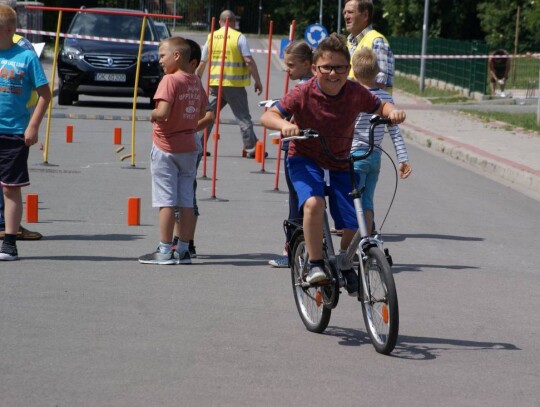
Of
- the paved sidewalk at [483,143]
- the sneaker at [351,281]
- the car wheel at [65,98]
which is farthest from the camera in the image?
the car wheel at [65,98]

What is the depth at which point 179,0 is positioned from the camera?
106 m

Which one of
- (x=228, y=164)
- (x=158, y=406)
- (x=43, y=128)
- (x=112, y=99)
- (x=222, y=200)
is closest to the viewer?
(x=158, y=406)

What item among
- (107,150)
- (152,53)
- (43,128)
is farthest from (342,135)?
(152,53)

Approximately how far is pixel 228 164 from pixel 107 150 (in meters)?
2.25

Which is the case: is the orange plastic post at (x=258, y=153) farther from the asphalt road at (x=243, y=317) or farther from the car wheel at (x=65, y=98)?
the car wheel at (x=65, y=98)

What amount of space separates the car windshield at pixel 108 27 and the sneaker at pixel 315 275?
19.6m

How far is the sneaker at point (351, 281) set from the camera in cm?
677

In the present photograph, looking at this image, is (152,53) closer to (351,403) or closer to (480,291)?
(480,291)

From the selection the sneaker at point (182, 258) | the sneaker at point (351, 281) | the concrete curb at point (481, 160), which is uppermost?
the sneaker at point (351, 281)

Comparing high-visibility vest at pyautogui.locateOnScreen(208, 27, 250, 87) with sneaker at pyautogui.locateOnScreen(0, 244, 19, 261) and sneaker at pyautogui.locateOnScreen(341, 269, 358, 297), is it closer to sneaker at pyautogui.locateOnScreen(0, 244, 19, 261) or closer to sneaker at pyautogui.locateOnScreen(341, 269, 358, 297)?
sneaker at pyautogui.locateOnScreen(0, 244, 19, 261)

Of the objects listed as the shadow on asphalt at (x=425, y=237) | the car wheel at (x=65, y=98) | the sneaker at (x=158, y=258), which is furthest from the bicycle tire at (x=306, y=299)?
the car wheel at (x=65, y=98)

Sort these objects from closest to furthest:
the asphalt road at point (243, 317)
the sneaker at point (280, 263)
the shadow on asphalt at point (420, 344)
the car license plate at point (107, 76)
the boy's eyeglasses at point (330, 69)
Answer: the asphalt road at point (243, 317) < the shadow on asphalt at point (420, 344) < the boy's eyeglasses at point (330, 69) < the sneaker at point (280, 263) < the car license plate at point (107, 76)

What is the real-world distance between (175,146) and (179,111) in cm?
27

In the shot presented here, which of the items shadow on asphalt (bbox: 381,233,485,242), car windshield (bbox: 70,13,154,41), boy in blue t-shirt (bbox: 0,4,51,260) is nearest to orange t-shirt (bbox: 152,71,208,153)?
boy in blue t-shirt (bbox: 0,4,51,260)
